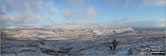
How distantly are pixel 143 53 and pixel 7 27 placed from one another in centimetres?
845

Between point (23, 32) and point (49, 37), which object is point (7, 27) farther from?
point (49, 37)

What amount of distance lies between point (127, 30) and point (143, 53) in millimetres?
3927

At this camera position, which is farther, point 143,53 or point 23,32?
point 23,32

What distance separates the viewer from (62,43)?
1042 cm

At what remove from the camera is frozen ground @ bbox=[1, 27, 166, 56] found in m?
9.52

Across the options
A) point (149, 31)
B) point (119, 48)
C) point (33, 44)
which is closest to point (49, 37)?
point (33, 44)

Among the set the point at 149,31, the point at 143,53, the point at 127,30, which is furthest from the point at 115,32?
the point at 149,31

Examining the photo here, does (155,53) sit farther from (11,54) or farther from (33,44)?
(11,54)

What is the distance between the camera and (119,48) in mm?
10203

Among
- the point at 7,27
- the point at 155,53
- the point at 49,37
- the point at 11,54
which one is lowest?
the point at 155,53

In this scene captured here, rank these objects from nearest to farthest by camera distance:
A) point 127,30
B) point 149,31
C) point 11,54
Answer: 1. point 11,54
2. point 127,30
3. point 149,31

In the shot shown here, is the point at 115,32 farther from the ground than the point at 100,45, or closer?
farther from the ground

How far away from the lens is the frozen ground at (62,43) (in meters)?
9.52

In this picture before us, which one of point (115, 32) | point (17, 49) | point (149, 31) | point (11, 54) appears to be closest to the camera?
point (11, 54)
